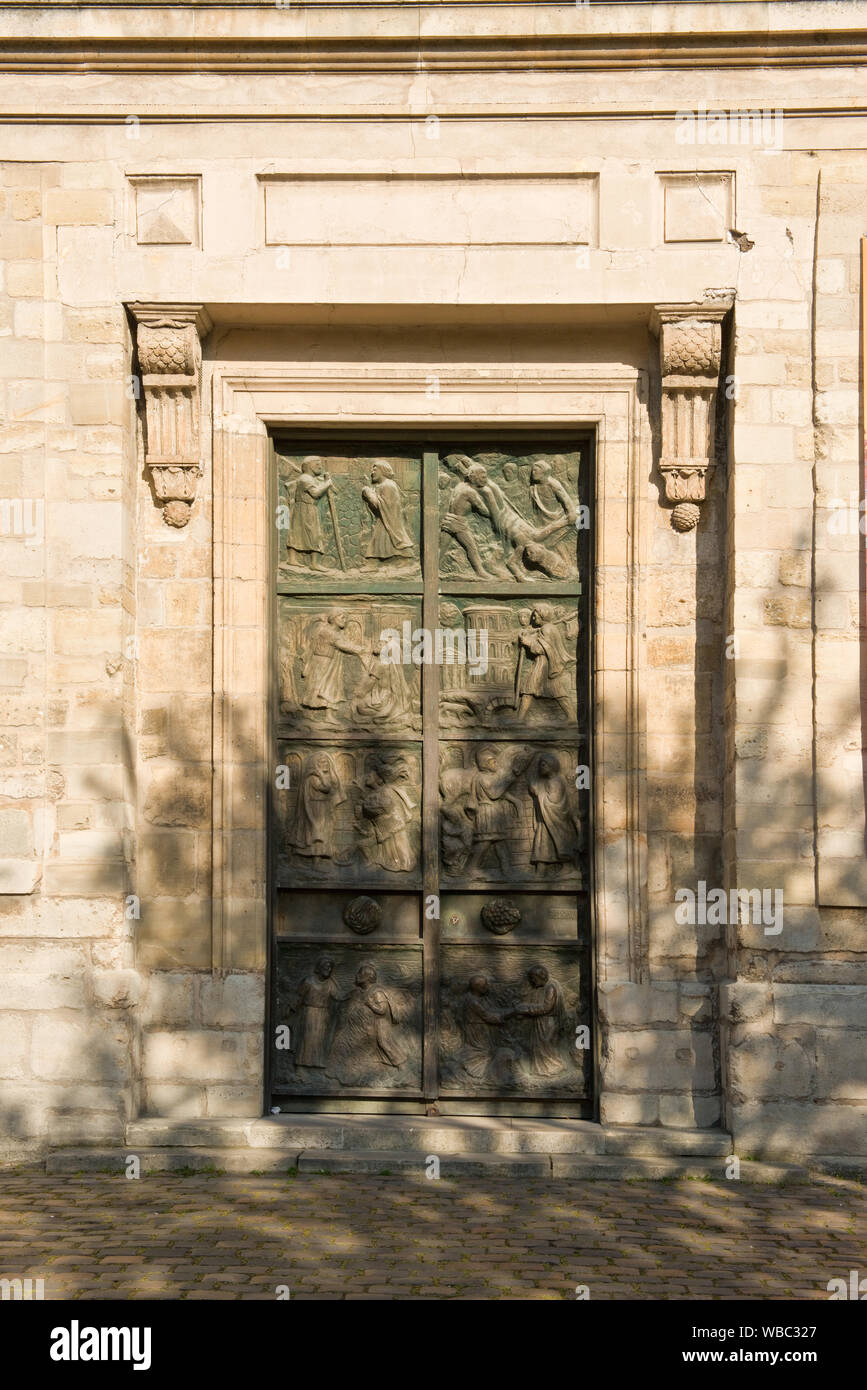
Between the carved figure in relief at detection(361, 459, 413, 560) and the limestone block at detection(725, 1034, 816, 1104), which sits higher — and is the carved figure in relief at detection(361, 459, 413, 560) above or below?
above

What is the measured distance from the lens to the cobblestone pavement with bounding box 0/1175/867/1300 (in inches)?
251

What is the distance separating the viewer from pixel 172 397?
30.4 feet

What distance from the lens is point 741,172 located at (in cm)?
899

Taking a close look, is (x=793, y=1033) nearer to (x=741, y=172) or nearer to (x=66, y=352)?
(x=741, y=172)

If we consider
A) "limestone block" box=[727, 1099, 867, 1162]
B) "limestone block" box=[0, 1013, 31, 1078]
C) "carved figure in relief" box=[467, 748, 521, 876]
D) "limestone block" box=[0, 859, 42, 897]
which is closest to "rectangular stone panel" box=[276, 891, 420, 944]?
"carved figure in relief" box=[467, 748, 521, 876]

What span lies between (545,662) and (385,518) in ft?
4.30

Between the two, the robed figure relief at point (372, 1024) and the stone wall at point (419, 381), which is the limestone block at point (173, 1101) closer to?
the stone wall at point (419, 381)

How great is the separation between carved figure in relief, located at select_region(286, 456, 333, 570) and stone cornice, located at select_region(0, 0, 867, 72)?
2357 millimetres

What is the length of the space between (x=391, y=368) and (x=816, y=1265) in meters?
5.49

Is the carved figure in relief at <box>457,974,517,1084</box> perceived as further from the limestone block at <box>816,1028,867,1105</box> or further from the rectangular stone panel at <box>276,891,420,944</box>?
the limestone block at <box>816,1028,867,1105</box>

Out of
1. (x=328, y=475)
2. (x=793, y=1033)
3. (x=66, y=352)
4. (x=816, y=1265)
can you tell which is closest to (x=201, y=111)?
(x=66, y=352)

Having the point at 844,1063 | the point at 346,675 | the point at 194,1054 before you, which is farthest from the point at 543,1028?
the point at 346,675

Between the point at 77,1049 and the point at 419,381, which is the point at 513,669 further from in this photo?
the point at 77,1049

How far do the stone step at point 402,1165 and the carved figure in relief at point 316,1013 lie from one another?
0.69 m
